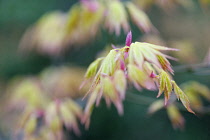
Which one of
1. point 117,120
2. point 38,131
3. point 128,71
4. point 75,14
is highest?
point 75,14

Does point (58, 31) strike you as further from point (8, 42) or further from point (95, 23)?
point (8, 42)

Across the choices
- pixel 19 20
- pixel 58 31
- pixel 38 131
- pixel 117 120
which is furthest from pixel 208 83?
pixel 19 20

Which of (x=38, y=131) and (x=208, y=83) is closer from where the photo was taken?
(x=38, y=131)

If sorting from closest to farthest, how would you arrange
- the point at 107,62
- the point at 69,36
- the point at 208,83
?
the point at 107,62, the point at 69,36, the point at 208,83

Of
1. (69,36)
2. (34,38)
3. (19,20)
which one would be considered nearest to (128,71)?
(69,36)

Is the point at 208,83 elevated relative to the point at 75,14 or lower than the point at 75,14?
lower

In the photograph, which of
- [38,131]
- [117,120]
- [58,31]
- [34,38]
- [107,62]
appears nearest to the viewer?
[107,62]
